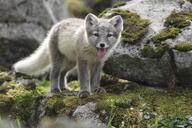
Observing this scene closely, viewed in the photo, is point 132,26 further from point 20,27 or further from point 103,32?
point 20,27

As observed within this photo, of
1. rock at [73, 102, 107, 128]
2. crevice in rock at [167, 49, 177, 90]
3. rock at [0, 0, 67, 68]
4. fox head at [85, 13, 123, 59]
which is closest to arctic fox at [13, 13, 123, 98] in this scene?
fox head at [85, 13, 123, 59]

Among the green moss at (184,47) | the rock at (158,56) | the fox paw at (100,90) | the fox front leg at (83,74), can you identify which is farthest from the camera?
the fox paw at (100,90)

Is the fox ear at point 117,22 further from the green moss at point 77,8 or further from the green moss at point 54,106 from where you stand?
the green moss at point 77,8

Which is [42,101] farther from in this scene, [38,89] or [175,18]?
[175,18]

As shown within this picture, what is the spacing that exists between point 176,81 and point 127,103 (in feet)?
2.95

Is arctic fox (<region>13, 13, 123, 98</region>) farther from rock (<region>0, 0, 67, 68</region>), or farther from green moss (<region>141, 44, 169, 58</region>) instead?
rock (<region>0, 0, 67, 68</region>)

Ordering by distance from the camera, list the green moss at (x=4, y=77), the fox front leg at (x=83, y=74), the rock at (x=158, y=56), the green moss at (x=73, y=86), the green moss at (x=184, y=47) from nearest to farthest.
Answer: the green moss at (x=184, y=47) → the rock at (x=158, y=56) → the fox front leg at (x=83, y=74) → the green moss at (x=73, y=86) → the green moss at (x=4, y=77)

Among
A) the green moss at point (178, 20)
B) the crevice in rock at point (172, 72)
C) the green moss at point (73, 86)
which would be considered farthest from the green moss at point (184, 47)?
the green moss at point (73, 86)

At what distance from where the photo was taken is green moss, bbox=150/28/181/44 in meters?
7.89

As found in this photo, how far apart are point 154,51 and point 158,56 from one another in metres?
0.10

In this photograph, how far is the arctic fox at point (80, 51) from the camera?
310 inches

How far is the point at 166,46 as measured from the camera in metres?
7.74

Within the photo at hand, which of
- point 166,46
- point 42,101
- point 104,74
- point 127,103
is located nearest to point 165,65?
point 166,46

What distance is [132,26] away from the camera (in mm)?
8516
